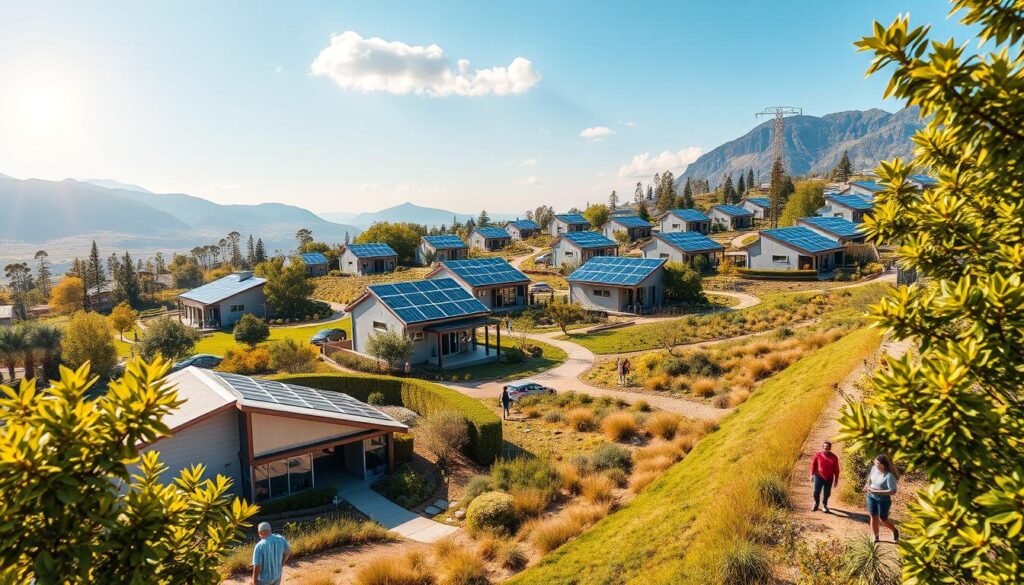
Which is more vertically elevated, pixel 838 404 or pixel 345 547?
pixel 838 404

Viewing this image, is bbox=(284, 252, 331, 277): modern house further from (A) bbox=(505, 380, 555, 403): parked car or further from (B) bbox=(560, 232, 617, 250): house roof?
(A) bbox=(505, 380, 555, 403): parked car

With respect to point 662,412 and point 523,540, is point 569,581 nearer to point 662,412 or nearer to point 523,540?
point 523,540

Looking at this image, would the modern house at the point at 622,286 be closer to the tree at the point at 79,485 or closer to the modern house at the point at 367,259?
the modern house at the point at 367,259

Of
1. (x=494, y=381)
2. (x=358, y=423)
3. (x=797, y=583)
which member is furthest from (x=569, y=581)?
(x=494, y=381)

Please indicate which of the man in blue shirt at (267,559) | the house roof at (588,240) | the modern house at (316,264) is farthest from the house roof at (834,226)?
the modern house at (316,264)

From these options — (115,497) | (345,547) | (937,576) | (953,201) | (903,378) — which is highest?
(953,201)

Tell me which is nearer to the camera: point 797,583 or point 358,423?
point 797,583
